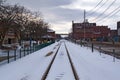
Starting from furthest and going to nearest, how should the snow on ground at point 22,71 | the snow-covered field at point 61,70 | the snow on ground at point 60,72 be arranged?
the snow-covered field at point 61,70
the snow on ground at point 22,71
the snow on ground at point 60,72

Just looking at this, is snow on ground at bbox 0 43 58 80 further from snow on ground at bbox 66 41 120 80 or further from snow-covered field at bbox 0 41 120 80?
snow on ground at bbox 66 41 120 80

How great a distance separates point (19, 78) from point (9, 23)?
115 ft

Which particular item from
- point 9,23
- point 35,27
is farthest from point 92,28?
point 9,23

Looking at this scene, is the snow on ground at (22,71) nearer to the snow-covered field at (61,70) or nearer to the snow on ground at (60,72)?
the snow-covered field at (61,70)

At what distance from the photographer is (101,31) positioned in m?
185

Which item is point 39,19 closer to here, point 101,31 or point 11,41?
point 11,41

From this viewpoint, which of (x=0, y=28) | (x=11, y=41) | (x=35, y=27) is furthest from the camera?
(x=11, y=41)

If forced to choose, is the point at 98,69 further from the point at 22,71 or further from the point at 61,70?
the point at 22,71

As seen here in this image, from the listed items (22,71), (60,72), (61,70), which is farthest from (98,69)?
(22,71)

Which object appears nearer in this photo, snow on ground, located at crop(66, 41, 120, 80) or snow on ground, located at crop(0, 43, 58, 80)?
snow on ground, located at crop(0, 43, 58, 80)

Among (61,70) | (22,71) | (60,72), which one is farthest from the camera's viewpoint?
(61,70)

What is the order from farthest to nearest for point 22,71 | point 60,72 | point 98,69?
point 98,69 < point 22,71 < point 60,72

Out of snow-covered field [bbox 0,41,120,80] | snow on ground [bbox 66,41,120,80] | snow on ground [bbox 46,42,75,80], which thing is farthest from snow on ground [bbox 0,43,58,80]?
snow on ground [bbox 66,41,120,80]

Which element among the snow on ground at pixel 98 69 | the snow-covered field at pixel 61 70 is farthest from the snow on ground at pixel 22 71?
the snow on ground at pixel 98 69
